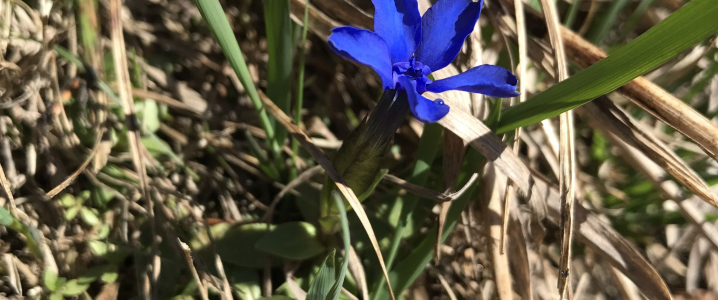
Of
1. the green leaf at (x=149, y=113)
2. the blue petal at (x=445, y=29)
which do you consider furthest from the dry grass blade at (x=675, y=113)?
the green leaf at (x=149, y=113)

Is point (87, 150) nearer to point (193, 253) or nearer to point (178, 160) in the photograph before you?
point (178, 160)

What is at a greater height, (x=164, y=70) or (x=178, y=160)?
(x=164, y=70)

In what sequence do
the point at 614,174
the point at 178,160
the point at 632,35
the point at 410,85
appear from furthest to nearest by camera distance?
the point at 632,35, the point at 614,174, the point at 178,160, the point at 410,85

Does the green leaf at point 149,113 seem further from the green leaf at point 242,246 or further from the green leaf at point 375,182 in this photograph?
the green leaf at point 375,182

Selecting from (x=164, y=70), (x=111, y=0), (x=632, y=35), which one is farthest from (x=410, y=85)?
(x=632, y=35)

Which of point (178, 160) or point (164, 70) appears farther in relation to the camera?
point (164, 70)

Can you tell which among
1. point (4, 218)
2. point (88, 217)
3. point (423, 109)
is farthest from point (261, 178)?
point (423, 109)
